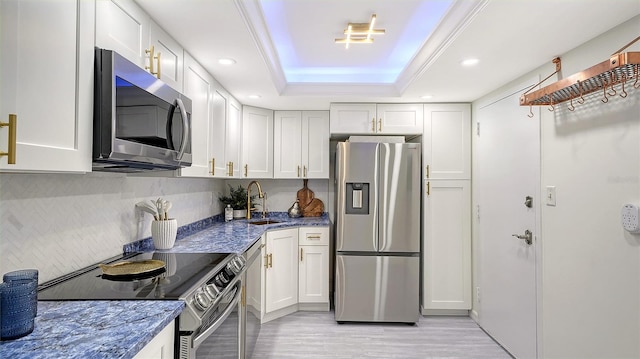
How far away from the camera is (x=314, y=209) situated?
3777mm

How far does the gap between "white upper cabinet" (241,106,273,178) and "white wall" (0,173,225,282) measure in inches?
51.0

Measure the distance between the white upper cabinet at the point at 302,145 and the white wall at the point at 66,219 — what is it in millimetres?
1625

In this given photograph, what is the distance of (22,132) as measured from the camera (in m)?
0.84

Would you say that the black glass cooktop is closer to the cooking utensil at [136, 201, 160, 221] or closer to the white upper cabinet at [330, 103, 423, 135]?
the cooking utensil at [136, 201, 160, 221]

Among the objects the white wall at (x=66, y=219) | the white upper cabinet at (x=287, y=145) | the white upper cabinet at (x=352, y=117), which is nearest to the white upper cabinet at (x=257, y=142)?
the white upper cabinet at (x=287, y=145)

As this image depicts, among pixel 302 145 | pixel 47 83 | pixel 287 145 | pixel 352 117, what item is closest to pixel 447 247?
pixel 352 117

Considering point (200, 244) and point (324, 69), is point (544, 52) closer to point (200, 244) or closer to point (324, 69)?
point (324, 69)

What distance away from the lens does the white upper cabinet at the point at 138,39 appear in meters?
1.18

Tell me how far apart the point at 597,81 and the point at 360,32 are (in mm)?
1311

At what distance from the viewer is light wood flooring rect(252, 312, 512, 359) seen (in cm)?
244

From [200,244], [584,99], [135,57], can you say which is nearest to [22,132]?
[135,57]

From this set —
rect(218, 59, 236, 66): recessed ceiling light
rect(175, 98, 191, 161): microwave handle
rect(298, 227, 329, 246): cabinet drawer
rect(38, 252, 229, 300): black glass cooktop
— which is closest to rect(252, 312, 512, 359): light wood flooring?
rect(298, 227, 329, 246): cabinet drawer

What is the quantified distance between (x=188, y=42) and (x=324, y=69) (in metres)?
1.37

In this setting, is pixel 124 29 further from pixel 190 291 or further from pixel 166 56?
pixel 190 291
